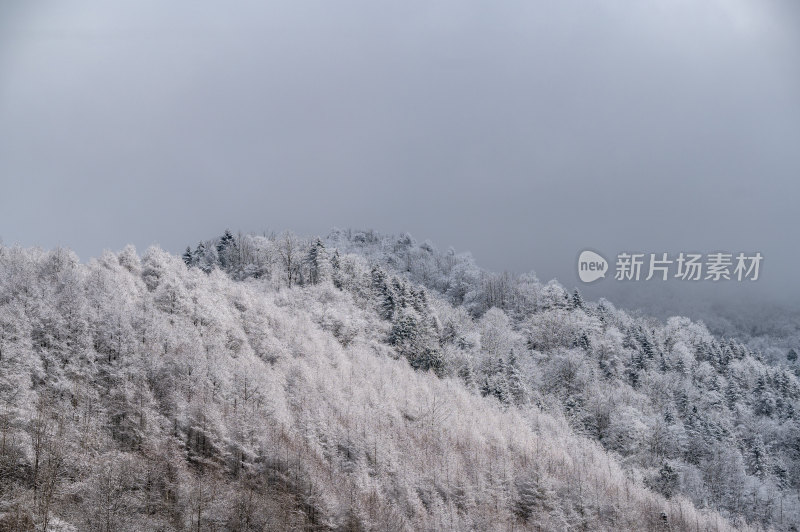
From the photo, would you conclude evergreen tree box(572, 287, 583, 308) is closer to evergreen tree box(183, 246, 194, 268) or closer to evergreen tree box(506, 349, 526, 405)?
evergreen tree box(506, 349, 526, 405)

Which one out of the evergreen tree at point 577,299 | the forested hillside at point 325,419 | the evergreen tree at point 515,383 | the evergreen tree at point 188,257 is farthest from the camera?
the evergreen tree at point 577,299

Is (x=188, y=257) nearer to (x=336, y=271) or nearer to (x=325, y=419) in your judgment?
(x=336, y=271)

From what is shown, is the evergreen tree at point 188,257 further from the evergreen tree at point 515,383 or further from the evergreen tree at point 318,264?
the evergreen tree at point 515,383

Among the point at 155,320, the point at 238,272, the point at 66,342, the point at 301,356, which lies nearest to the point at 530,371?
the point at 301,356

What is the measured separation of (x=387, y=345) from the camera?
10844 cm

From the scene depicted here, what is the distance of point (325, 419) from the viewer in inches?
2869

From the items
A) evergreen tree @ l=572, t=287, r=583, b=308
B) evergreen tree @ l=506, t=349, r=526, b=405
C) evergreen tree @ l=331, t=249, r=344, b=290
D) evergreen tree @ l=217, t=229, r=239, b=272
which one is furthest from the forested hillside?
evergreen tree @ l=572, t=287, r=583, b=308

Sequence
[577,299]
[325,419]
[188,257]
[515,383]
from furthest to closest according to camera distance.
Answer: [577,299], [188,257], [515,383], [325,419]

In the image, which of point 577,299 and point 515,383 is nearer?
point 515,383

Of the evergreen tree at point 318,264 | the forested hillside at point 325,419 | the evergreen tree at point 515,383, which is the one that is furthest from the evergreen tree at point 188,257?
the evergreen tree at point 515,383

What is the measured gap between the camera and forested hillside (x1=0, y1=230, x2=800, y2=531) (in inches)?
2196

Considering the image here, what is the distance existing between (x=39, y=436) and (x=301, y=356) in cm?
4215

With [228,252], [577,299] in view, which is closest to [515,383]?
[577,299]

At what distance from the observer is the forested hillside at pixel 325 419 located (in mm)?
55781
